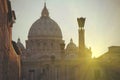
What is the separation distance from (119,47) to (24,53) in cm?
2749

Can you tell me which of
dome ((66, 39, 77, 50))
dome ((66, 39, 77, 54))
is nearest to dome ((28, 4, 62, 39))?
dome ((66, 39, 77, 50))

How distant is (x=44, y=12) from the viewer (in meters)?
97.9

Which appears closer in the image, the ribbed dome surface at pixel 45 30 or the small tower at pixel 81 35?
the small tower at pixel 81 35

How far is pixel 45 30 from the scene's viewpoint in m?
95.2

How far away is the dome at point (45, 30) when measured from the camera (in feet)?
309

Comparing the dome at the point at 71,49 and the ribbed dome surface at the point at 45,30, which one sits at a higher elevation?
the ribbed dome surface at the point at 45,30

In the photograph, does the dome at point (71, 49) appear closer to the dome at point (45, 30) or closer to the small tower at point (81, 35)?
the dome at point (45, 30)

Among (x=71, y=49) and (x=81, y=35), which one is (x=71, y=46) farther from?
(x=81, y=35)

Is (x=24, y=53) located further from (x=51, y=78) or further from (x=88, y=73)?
(x=88, y=73)

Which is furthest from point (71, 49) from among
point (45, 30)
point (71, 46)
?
point (45, 30)

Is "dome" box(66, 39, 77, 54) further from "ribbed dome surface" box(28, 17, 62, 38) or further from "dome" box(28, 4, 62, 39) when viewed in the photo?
"ribbed dome surface" box(28, 17, 62, 38)

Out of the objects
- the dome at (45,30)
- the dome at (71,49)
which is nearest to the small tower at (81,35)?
the dome at (71,49)

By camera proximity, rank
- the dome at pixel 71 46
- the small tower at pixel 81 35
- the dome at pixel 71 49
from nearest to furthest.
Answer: the small tower at pixel 81 35
the dome at pixel 71 49
the dome at pixel 71 46

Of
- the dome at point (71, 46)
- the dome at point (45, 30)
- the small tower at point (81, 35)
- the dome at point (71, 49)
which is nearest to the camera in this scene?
the small tower at point (81, 35)
